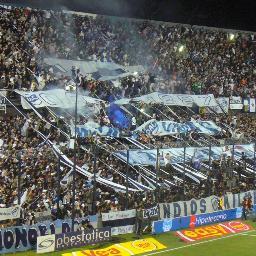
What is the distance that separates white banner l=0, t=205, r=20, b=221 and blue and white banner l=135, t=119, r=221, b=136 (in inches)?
549

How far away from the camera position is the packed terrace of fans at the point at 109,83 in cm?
2831

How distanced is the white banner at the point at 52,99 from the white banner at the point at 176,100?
4.19 meters

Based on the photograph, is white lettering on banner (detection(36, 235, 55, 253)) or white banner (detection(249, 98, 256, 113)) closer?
white lettering on banner (detection(36, 235, 55, 253))

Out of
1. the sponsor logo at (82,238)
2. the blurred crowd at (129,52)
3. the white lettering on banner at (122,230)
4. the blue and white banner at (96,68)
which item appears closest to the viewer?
the sponsor logo at (82,238)

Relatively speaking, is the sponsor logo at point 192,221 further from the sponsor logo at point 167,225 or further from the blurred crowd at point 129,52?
the blurred crowd at point 129,52

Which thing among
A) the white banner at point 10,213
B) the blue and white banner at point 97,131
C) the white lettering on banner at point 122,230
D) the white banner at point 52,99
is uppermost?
the white banner at point 52,99

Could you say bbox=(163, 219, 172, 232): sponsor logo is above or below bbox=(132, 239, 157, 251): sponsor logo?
above

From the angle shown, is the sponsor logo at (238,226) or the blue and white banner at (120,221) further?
the sponsor logo at (238,226)

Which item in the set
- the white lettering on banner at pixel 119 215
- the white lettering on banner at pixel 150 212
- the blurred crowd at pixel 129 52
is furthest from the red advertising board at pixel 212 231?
the blurred crowd at pixel 129 52

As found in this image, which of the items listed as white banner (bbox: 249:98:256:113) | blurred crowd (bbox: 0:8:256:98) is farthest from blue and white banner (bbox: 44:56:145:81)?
white banner (bbox: 249:98:256:113)

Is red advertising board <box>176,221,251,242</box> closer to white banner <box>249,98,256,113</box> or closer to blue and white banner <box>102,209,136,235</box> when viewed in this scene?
blue and white banner <box>102,209,136,235</box>

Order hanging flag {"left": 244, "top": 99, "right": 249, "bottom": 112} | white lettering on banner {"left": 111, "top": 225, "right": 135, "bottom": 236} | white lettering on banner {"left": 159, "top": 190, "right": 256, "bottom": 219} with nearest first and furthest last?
white lettering on banner {"left": 111, "top": 225, "right": 135, "bottom": 236}
white lettering on banner {"left": 159, "top": 190, "right": 256, "bottom": 219}
hanging flag {"left": 244, "top": 99, "right": 249, "bottom": 112}

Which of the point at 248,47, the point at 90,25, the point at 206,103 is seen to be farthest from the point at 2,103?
A: the point at 248,47

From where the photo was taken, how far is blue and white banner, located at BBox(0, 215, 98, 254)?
2356 centimetres
